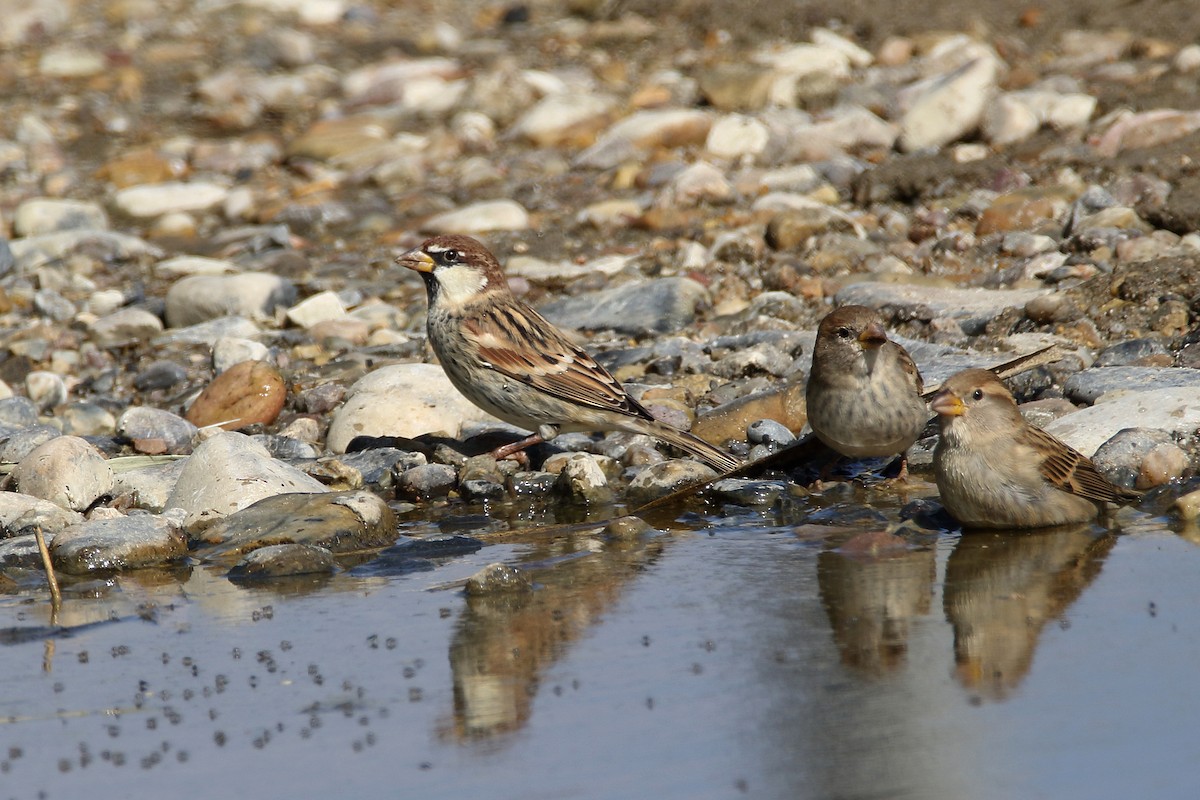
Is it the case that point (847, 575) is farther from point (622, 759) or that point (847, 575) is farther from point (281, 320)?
point (281, 320)

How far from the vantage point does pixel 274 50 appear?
60.2ft

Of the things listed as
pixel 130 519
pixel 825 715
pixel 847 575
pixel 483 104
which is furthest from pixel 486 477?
pixel 483 104

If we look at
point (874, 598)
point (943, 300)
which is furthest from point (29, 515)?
point (943, 300)

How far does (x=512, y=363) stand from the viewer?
26.1 feet

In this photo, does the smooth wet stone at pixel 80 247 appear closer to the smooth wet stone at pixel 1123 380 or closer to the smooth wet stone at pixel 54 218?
the smooth wet stone at pixel 54 218

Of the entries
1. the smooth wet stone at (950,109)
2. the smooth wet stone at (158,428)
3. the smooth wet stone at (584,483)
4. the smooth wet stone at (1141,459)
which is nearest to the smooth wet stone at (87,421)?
the smooth wet stone at (158,428)

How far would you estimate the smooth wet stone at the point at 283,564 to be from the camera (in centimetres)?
627

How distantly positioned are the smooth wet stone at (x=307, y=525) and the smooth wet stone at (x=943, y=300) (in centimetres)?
389

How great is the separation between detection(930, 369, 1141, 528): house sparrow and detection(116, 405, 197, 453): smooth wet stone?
445 cm

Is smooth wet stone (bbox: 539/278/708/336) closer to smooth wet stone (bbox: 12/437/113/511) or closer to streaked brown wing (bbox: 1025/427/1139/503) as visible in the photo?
smooth wet stone (bbox: 12/437/113/511)

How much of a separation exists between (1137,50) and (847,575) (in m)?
10.4

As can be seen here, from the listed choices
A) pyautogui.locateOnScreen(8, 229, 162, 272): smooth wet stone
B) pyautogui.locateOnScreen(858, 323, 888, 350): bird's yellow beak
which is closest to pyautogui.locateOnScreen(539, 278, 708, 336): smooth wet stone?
pyautogui.locateOnScreen(858, 323, 888, 350): bird's yellow beak

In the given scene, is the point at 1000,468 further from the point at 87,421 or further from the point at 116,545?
the point at 87,421

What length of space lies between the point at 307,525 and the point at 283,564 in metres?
0.42
